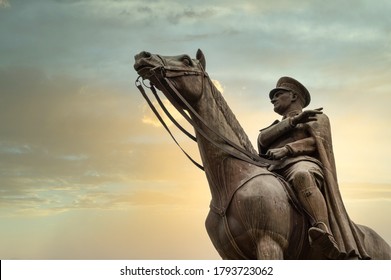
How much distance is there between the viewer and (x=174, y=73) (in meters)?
8.13

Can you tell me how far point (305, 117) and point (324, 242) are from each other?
1513mm

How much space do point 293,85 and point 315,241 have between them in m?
2.20

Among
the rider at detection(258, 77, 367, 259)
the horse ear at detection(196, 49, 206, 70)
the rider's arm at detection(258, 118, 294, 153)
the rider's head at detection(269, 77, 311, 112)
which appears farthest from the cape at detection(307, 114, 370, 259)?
the horse ear at detection(196, 49, 206, 70)

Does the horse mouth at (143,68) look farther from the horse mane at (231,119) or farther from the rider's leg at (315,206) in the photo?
the rider's leg at (315,206)

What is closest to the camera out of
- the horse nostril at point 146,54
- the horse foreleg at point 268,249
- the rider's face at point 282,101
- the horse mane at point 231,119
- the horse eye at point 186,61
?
the horse foreleg at point 268,249

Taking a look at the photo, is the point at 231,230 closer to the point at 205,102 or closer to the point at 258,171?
the point at 258,171

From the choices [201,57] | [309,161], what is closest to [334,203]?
[309,161]

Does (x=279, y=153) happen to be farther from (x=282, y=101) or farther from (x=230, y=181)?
(x=282, y=101)

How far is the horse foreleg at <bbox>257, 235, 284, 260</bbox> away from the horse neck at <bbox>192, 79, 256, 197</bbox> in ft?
2.53

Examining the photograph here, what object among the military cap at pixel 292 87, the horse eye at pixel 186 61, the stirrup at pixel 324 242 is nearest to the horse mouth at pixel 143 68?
the horse eye at pixel 186 61

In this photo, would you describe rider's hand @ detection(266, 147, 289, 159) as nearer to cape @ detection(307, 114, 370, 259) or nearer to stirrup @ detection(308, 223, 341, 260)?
cape @ detection(307, 114, 370, 259)

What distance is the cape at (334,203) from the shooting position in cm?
805
